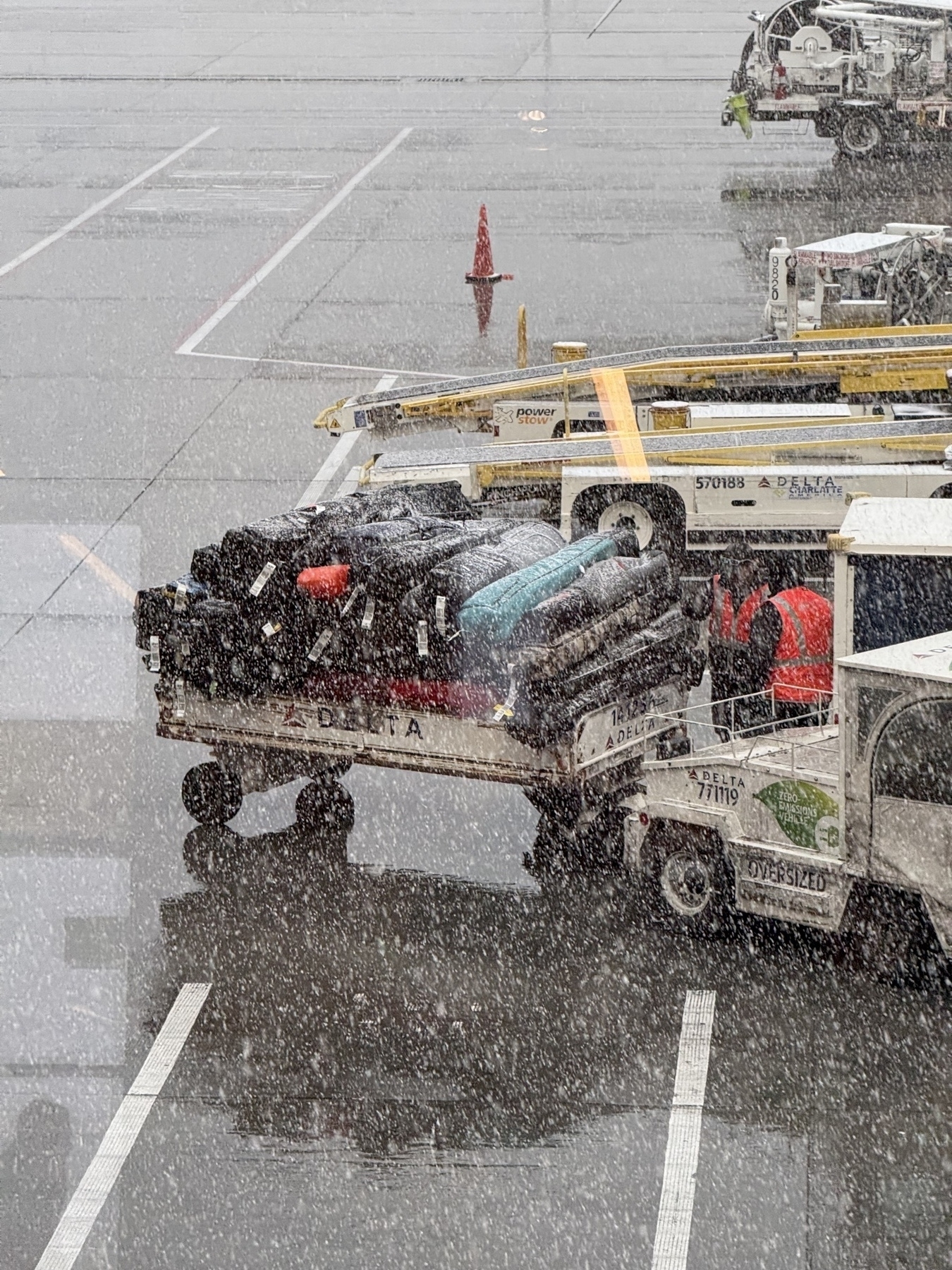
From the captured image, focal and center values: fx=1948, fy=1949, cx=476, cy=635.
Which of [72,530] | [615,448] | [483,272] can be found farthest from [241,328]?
[615,448]

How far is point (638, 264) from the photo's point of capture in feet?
91.6

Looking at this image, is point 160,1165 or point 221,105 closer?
point 160,1165

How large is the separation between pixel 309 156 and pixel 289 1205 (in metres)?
29.9

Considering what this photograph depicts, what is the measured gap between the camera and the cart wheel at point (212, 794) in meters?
12.2

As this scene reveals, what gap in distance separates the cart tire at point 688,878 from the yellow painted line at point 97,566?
6.43m

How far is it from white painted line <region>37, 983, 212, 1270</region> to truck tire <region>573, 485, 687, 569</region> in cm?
596

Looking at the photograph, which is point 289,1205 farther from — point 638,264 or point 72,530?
point 638,264

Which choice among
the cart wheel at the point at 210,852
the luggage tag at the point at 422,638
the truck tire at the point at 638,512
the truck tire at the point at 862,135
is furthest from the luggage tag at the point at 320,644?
the truck tire at the point at 862,135

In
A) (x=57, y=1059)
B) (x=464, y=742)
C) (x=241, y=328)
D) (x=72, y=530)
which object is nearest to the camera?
(x=57, y=1059)

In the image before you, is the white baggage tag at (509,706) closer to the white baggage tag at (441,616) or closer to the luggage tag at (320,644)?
the white baggage tag at (441,616)

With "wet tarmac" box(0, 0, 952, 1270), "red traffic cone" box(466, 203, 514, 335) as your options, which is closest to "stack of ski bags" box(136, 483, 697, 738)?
"wet tarmac" box(0, 0, 952, 1270)

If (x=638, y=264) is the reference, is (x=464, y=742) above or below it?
above

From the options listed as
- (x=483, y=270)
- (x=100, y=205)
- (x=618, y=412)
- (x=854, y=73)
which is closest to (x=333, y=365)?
(x=483, y=270)

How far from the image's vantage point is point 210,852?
39.1 ft
